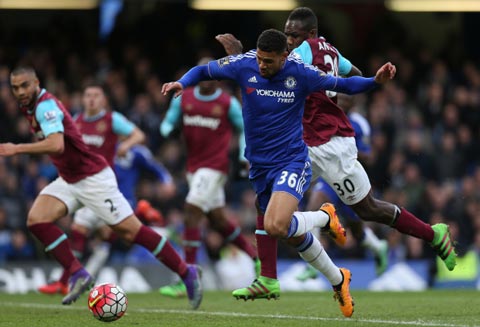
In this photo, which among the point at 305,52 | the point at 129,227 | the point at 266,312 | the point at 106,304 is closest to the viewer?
the point at 106,304

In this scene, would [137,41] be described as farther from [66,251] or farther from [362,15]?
[66,251]

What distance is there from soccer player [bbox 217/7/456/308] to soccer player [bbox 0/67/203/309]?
5.53 feet

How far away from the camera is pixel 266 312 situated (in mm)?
10023

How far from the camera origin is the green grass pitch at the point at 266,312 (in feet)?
28.7

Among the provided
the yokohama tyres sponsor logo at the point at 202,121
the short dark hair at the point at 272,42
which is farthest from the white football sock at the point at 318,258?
the yokohama tyres sponsor logo at the point at 202,121

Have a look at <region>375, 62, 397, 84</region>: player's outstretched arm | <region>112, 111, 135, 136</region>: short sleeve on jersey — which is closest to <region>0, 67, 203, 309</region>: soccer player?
<region>112, 111, 135, 136</region>: short sleeve on jersey

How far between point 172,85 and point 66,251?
101 inches

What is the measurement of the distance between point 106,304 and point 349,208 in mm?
4854

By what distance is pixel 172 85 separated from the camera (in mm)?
8438

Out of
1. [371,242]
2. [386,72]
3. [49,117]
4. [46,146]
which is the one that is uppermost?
[386,72]

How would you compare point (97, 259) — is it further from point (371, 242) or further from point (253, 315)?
point (253, 315)

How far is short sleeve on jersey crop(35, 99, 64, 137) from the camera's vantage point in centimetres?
971

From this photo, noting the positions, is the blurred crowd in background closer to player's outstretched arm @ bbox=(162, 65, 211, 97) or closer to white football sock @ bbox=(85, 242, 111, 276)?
white football sock @ bbox=(85, 242, 111, 276)

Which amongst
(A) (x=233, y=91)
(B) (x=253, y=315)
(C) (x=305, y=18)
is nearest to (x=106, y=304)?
(B) (x=253, y=315)
